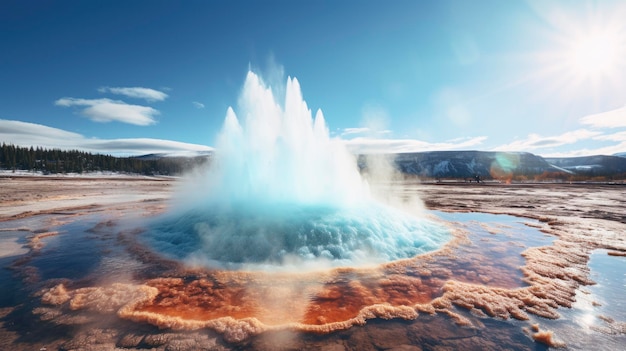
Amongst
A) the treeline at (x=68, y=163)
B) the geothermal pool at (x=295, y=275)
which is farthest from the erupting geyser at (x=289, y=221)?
the treeline at (x=68, y=163)

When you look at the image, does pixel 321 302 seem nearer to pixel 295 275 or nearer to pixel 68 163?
pixel 295 275

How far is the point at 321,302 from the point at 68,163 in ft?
382

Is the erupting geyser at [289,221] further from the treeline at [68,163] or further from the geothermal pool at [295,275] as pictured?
the treeline at [68,163]

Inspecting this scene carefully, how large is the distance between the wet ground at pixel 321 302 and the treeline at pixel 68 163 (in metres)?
103

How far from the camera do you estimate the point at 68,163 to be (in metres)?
87.6

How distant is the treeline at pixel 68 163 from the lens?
83875 millimetres

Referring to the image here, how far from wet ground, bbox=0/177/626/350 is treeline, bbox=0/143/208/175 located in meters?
103

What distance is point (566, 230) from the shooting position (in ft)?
48.6

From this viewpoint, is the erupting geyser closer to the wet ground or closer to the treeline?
the wet ground

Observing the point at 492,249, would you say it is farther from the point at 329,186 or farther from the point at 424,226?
the point at 329,186

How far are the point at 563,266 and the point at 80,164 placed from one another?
12397 centimetres

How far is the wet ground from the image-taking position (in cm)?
514

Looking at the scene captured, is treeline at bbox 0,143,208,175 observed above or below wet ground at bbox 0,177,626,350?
above

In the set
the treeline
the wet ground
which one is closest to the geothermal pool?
the wet ground
